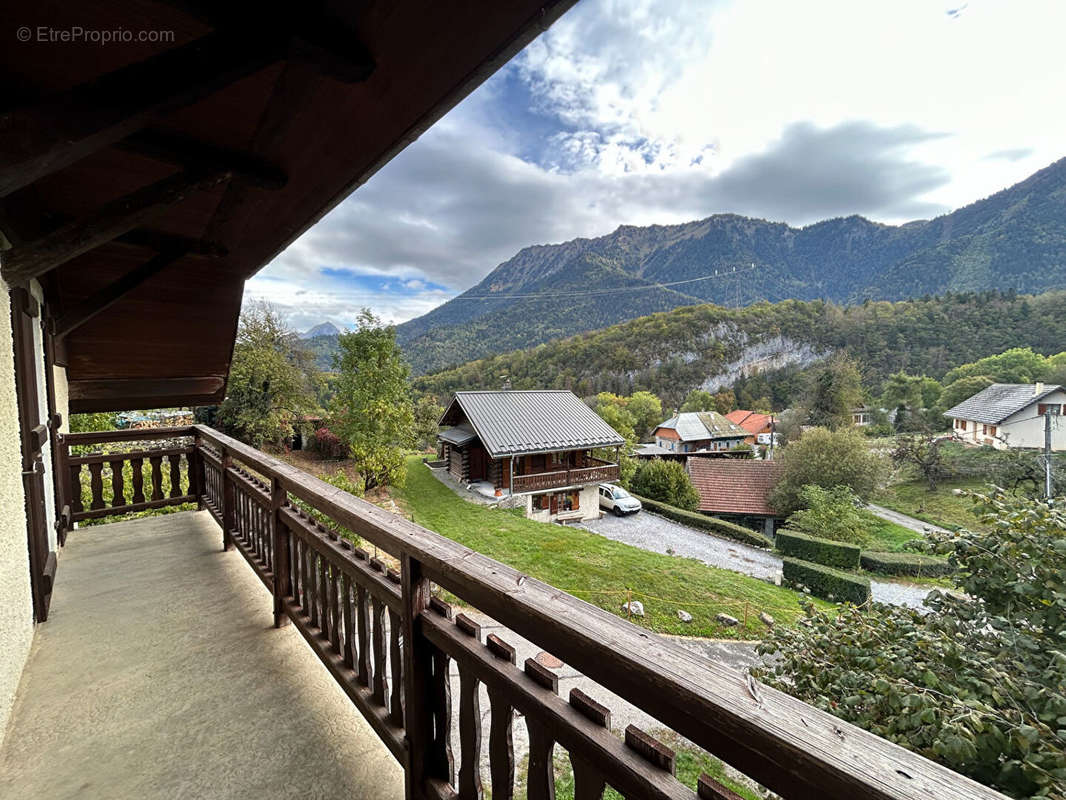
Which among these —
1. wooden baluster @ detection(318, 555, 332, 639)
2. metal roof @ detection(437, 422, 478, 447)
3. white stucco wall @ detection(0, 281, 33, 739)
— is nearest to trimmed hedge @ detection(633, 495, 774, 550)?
metal roof @ detection(437, 422, 478, 447)

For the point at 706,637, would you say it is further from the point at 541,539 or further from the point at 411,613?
the point at 411,613

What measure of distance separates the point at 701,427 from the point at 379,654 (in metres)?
26.2

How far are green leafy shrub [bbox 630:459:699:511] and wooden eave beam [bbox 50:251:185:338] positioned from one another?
48.3 ft

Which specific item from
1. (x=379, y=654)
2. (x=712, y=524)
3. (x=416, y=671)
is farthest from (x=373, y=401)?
(x=712, y=524)

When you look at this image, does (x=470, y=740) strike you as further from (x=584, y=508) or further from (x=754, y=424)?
(x=754, y=424)

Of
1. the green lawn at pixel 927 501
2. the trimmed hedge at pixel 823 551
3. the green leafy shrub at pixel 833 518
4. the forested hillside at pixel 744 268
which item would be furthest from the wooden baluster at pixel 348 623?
the forested hillside at pixel 744 268

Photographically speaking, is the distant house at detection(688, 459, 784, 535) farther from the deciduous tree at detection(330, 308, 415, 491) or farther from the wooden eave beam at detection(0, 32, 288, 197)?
the wooden eave beam at detection(0, 32, 288, 197)

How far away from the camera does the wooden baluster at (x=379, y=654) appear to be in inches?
52.1

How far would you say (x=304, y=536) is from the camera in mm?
1776

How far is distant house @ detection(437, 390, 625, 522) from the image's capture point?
1219 centimetres

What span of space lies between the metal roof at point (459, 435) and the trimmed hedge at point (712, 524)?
6375mm

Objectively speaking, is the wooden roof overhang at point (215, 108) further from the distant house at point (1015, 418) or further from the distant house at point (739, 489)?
the distant house at point (1015, 418)

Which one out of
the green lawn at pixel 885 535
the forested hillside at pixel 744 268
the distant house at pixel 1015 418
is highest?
the forested hillside at pixel 744 268

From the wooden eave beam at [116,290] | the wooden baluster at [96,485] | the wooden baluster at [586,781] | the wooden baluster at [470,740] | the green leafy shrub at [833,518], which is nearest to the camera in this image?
the wooden baluster at [586,781]
